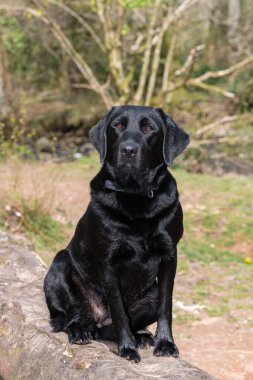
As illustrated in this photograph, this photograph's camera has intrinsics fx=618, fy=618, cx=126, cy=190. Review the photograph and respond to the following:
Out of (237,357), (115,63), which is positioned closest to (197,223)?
(237,357)

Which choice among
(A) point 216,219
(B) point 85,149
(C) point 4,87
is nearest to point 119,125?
(A) point 216,219

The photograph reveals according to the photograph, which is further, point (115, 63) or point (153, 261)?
point (115, 63)

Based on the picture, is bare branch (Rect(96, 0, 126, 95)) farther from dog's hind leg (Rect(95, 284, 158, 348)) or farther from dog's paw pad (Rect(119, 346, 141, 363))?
dog's paw pad (Rect(119, 346, 141, 363))

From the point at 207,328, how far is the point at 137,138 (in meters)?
3.24

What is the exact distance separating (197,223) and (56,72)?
15.5 meters

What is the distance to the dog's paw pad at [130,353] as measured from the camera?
11.7 ft

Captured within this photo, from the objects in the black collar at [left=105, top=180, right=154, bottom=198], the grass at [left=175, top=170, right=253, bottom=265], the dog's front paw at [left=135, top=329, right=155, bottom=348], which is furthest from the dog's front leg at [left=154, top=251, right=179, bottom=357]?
the grass at [left=175, top=170, right=253, bottom=265]

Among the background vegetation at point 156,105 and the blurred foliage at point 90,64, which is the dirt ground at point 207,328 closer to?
the background vegetation at point 156,105

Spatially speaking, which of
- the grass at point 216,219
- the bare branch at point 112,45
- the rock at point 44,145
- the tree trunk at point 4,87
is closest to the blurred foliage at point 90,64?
the tree trunk at point 4,87

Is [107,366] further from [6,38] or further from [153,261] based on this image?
[6,38]

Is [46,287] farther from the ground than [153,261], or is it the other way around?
[153,261]

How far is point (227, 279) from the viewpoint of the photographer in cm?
768

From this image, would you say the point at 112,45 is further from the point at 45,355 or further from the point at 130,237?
the point at 45,355

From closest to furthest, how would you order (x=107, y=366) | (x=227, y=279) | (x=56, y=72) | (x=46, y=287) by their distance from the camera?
1. (x=107, y=366)
2. (x=46, y=287)
3. (x=227, y=279)
4. (x=56, y=72)
